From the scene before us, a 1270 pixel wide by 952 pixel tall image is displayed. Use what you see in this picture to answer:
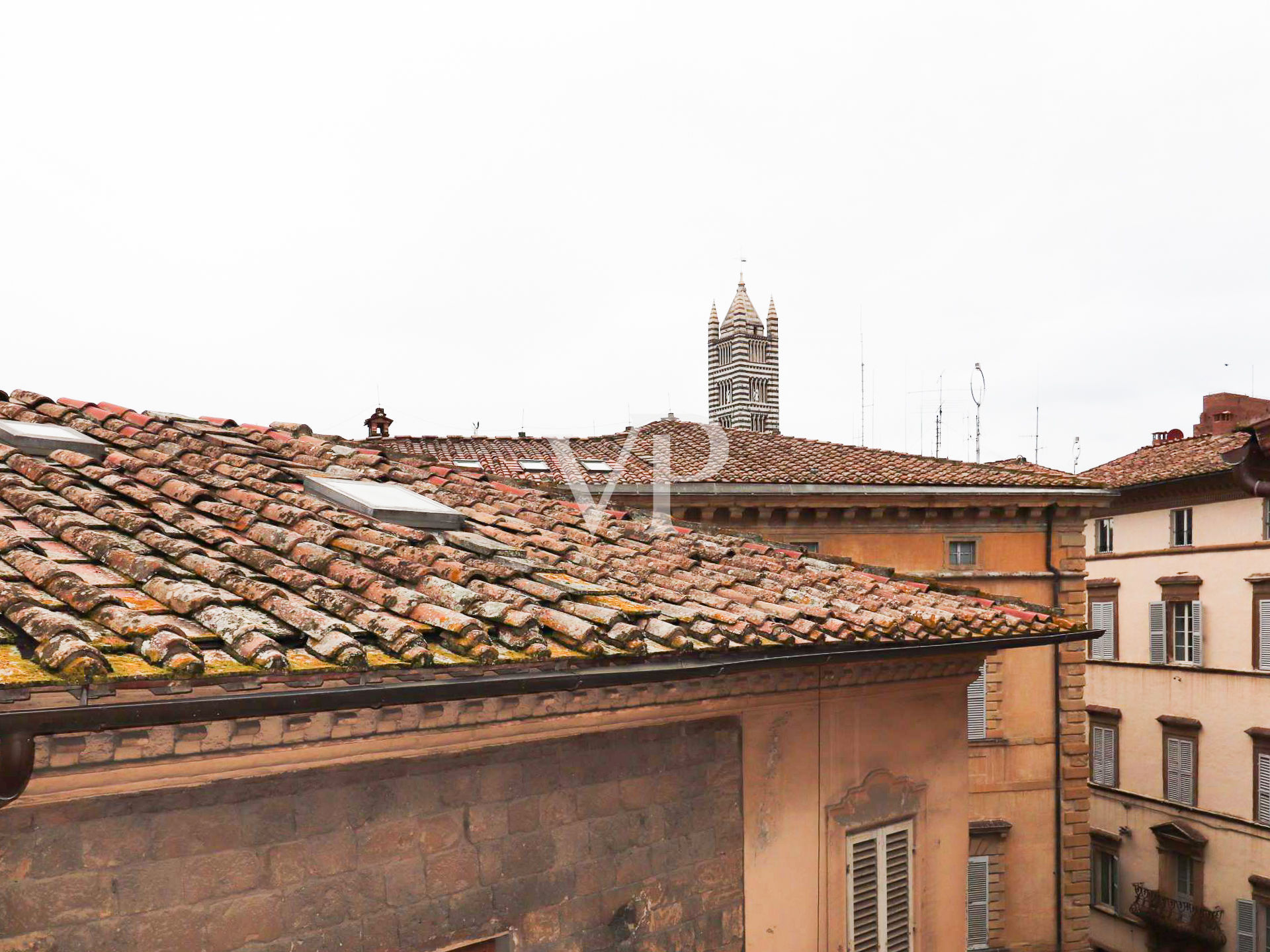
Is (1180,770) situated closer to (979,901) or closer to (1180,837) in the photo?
(1180,837)

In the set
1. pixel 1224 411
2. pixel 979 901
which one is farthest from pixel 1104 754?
pixel 979 901

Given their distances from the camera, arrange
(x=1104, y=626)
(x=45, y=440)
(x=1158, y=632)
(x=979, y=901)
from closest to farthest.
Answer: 1. (x=45, y=440)
2. (x=979, y=901)
3. (x=1158, y=632)
4. (x=1104, y=626)

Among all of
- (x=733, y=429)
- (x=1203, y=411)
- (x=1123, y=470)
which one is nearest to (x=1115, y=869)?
(x=1123, y=470)

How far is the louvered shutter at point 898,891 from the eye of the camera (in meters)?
7.77

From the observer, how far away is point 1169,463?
2641 cm

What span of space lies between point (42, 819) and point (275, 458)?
4320mm

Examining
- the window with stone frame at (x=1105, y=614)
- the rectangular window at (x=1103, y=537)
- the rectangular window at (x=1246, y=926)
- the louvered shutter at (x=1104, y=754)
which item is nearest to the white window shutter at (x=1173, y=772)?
the louvered shutter at (x=1104, y=754)

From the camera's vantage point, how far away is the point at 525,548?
6832mm

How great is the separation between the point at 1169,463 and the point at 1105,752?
801 cm

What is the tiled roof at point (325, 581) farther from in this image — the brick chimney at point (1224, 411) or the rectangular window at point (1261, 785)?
the brick chimney at point (1224, 411)

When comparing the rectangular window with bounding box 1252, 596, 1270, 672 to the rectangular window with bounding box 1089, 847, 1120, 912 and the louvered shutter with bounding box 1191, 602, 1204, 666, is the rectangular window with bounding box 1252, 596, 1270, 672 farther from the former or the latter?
the rectangular window with bounding box 1089, 847, 1120, 912

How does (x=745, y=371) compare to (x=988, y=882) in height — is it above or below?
above

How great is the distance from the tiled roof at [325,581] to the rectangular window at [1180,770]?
20063 mm

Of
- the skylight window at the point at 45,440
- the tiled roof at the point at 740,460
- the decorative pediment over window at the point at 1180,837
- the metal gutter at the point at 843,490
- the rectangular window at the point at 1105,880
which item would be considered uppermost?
the tiled roof at the point at 740,460
